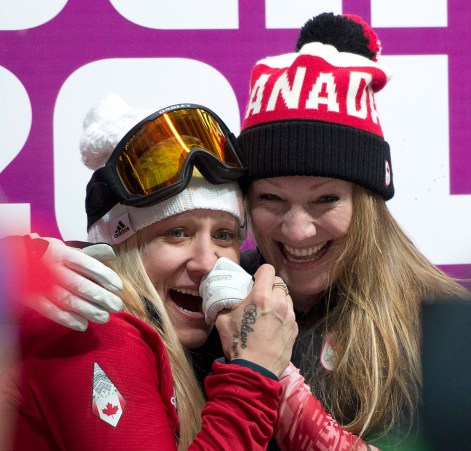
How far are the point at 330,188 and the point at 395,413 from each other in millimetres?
465

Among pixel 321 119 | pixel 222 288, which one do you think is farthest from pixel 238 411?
pixel 321 119

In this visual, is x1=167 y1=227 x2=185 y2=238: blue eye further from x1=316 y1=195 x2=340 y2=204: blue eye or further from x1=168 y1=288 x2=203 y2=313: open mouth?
x1=316 y1=195 x2=340 y2=204: blue eye

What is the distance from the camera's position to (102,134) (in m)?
1.57

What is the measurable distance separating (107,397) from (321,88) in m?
0.79

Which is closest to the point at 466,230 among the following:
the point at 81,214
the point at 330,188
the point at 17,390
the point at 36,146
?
the point at 330,188

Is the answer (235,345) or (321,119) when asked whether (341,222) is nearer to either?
(321,119)

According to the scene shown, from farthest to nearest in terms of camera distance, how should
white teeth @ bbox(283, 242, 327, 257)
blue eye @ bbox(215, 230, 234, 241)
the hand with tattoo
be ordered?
1. white teeth @ bbox(283, 242, 327, 257)
2. blue eye @ bbox(215, 230, 234, 241)
3. the hand with tattoo

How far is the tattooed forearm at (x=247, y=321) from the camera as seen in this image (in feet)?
4.55

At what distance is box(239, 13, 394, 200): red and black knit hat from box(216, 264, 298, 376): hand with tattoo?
0.94 ft

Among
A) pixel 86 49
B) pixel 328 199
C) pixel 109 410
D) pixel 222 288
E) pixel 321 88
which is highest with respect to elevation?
pixel 86 49

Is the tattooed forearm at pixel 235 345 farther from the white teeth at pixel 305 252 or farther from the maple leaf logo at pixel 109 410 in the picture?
the white teeth at pixel 305 252

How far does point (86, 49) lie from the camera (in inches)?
81.9

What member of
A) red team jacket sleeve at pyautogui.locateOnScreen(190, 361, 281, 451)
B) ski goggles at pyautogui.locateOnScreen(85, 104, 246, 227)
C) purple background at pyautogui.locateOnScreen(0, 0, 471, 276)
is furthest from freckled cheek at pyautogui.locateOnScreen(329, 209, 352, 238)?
purple background at pyautogui.locateOnScreen(0, 0, 471, 276)

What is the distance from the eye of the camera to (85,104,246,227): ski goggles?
4.98 ft
